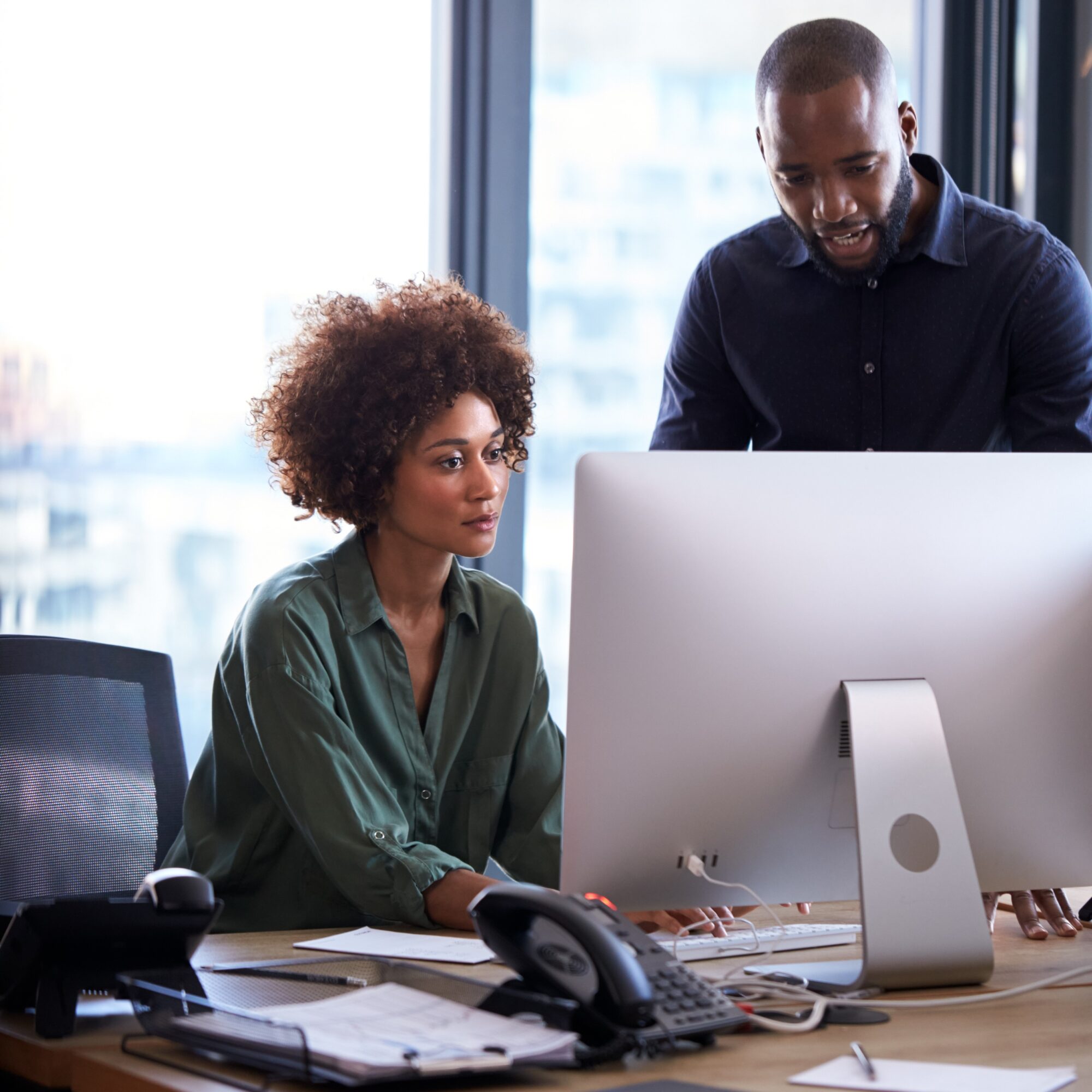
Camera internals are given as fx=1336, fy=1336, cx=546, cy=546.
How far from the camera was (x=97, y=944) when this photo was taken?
1.04 metres

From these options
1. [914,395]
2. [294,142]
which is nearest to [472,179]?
[294,142]

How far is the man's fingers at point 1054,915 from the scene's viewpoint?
1.44m

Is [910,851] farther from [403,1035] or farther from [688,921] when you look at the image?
[403,1035]

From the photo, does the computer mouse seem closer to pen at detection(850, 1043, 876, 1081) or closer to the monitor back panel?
the monitor back panel

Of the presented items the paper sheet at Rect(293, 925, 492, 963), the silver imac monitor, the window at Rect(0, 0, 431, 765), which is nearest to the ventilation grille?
the silver imac monitor

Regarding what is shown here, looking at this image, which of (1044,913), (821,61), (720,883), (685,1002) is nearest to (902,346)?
(821,61)

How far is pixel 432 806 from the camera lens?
172 centimetres

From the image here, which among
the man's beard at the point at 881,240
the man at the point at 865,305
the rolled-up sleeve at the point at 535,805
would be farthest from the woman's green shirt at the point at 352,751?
the man's beard at the point at 881,240

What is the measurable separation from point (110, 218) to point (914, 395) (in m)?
1.48

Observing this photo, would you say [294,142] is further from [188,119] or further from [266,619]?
[266,619]

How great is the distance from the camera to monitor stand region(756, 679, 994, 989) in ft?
3.79

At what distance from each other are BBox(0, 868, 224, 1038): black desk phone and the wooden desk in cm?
3

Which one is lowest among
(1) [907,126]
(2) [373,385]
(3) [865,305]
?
(2) [373,385]

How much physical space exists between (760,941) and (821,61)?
1.22 metres
